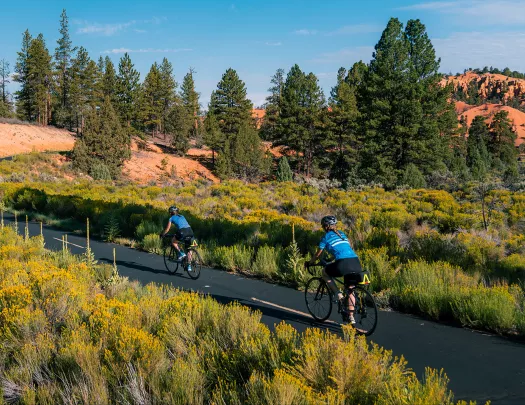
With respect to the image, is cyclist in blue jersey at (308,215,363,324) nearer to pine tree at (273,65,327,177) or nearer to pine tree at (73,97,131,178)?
pine tree at (73,97,131,178)

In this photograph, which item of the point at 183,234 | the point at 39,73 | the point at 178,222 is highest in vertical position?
the point at 39,73

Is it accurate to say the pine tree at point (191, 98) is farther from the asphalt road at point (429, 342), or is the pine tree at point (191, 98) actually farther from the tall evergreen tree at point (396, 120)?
the asphalt road at point (429, 342)

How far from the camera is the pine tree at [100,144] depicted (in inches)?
1908

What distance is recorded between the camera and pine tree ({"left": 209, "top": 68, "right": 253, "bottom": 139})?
70.2 meters

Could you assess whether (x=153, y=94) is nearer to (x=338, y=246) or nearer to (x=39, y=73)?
(x=39, y=73)

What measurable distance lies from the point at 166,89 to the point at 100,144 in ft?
96.7

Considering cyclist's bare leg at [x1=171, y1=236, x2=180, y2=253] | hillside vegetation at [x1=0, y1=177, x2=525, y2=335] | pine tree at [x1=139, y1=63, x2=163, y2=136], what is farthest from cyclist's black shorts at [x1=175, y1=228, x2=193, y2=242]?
pine tree at [x1=139, y1=63, x2=163, y2=136]

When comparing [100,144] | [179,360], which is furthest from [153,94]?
[179,360]

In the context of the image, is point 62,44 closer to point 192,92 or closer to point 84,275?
point 192,92

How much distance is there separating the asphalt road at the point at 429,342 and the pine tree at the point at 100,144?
4071cm

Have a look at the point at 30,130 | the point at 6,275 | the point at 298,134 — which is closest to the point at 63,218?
the point at 6,275

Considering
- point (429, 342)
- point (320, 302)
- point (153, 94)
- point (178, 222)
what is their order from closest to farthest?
point (429, 342), point (320, 302), point (178, 222), point (153, 94)

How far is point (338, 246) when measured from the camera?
6930mm

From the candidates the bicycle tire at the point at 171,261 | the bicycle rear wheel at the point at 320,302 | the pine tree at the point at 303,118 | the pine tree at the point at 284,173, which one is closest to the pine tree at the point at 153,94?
the pine tree at the point at 303,118
